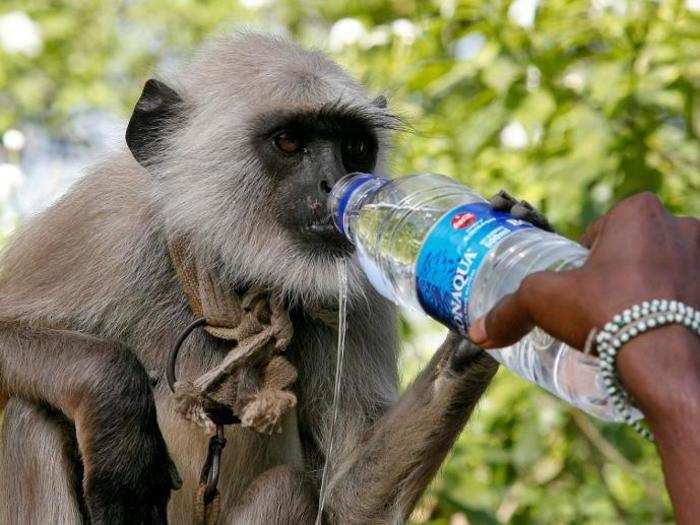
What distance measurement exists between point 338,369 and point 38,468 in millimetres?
1174

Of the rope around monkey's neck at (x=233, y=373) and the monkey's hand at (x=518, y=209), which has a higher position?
the monkey's hand at (x=518, y=209)

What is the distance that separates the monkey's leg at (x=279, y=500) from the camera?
4184mm

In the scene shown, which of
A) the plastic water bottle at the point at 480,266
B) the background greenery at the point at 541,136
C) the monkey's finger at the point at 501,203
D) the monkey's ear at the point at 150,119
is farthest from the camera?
the background greenery at the point at 541,136

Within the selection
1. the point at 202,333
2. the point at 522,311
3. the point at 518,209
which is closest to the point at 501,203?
the point at 518,209

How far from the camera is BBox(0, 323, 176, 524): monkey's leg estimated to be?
392cm

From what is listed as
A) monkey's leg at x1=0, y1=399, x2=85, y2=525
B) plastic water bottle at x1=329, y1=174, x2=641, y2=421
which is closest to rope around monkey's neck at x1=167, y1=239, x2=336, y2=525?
monkey's leg at x1=0, y1=399, x2=85, y2=525

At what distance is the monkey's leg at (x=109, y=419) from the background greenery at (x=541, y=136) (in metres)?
1.69

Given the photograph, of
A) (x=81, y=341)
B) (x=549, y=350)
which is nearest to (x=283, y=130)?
(x=81, y=341)

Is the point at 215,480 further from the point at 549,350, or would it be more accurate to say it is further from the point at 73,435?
the point at 549,350

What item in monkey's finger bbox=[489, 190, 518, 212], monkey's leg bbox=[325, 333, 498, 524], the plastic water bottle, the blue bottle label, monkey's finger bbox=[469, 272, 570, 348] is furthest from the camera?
monkey's leg bbox=[325, 333, 498, 524]

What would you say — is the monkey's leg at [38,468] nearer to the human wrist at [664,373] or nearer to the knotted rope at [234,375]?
the knotted rope at [234,375]

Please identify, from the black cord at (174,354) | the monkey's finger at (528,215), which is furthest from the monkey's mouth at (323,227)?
the monkey's finger at (528,215)

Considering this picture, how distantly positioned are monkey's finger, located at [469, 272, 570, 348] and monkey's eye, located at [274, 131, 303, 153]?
2364 mm

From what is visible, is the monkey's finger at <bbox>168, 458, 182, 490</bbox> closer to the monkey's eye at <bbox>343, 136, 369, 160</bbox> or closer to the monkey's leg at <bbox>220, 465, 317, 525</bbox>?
the monkey's leg at <bbox>220, 465, 317, 525</bbox>
